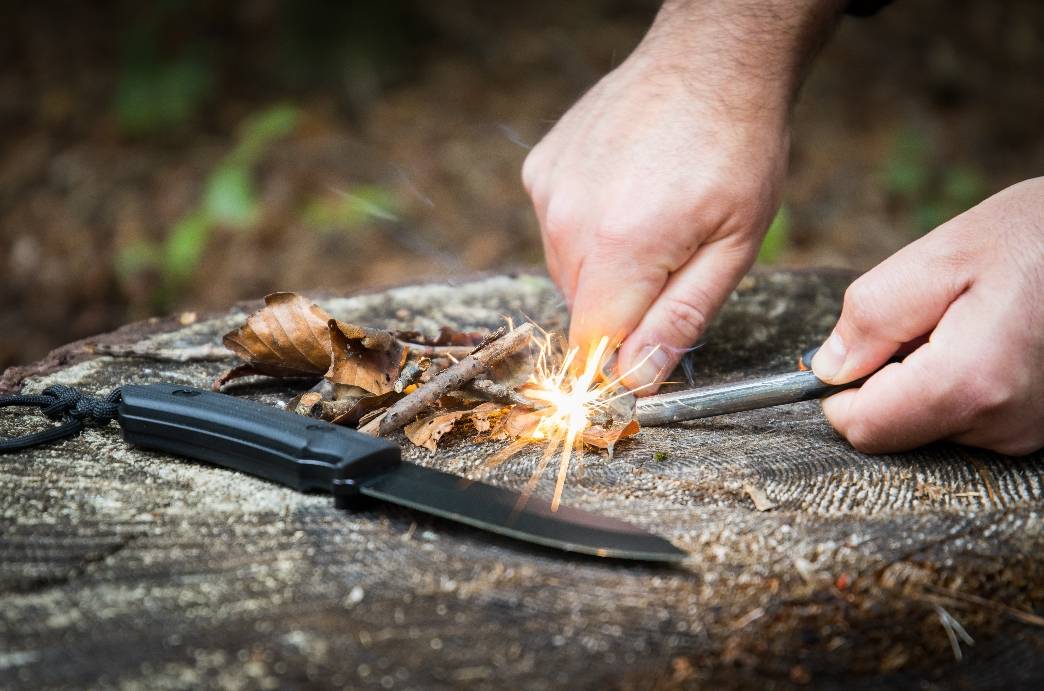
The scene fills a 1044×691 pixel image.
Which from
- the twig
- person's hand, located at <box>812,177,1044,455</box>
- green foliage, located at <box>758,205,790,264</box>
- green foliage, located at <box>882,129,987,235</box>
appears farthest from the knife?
green foliage, located at <box>882,129,987,235</box>

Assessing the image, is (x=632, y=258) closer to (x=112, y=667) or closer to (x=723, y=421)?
(x=723, y=421)

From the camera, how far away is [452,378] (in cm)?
177

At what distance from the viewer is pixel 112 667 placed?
1081 millimetres

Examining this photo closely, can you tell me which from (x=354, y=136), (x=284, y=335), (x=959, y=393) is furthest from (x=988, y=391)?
(x=354, y=136)

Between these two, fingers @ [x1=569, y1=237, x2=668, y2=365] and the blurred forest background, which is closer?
fingers @ [x1=569, y1=237, x2=668, y2=365]

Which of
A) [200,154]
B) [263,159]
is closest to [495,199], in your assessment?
[263,159]

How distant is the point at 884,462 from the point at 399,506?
2.85 feet

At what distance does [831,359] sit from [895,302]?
0.17 metres

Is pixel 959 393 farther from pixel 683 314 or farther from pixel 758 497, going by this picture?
pixel 683 314

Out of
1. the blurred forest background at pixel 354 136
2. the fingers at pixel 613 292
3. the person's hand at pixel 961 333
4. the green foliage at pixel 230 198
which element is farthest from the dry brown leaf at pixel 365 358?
the green foliage at pixel 230 198

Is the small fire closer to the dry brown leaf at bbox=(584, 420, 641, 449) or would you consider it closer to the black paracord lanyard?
the dry brown leaf at bbox=(584, 420, 641, 449)

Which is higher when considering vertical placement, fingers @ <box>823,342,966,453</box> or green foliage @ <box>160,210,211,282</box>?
fingers @ <box>823,342,966,453</box>

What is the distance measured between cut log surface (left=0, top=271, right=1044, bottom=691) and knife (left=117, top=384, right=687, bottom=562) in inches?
1.5

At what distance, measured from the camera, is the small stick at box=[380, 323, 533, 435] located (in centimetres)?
171
